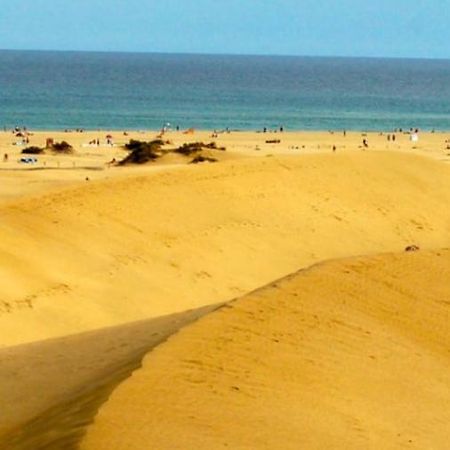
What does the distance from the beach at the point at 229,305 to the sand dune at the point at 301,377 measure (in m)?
0.02

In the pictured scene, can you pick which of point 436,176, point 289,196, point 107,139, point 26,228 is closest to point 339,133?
point 107,139

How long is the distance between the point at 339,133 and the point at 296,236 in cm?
4245

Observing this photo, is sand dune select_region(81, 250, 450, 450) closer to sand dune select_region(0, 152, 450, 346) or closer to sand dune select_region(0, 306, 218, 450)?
sand dune select_region(0, 306, 218, 450)

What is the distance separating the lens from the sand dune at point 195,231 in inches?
766

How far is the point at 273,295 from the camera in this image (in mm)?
13258

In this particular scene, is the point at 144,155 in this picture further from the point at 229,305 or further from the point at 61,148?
the point at 229,305

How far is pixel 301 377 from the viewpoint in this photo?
11.1 metres

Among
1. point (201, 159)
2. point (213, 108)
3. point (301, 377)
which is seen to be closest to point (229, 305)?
point (301, 377)

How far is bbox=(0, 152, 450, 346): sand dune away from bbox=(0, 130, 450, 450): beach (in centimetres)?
5

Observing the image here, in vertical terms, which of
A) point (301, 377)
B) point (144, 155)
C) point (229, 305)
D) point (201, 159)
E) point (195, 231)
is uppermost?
point (229, 305)

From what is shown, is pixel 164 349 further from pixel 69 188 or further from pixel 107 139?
pixel 107 139

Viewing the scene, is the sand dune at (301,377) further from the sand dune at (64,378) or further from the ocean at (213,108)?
the ocean at (213,108)

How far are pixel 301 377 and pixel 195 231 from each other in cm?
1316

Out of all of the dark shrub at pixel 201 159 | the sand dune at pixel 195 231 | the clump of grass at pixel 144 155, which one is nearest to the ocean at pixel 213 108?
the clump of grass at pixel 144 155
